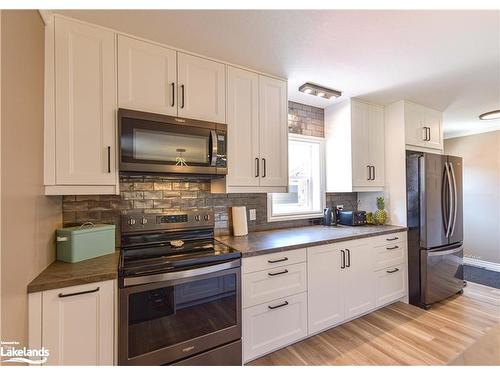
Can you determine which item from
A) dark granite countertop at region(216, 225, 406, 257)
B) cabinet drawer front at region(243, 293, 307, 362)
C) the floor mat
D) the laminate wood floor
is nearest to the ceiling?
dark granite countertop at region(216, 225, 406, 257)

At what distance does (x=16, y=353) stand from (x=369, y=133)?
3333 millimetres

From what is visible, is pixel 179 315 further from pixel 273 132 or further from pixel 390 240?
pixel 390 240

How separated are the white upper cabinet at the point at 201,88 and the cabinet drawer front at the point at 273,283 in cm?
125

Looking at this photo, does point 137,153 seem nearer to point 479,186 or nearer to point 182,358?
point 182,358

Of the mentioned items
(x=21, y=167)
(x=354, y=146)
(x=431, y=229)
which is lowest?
(x=431, y=229)

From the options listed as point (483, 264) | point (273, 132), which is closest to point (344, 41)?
point (273, 132)

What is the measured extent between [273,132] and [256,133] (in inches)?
7.4

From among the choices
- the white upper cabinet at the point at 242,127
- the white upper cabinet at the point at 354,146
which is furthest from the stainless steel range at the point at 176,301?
the white upper cabinet at the point at 354,146

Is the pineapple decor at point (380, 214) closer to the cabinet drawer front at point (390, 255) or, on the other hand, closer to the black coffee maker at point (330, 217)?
the cabinet drawer front at point (390, 255)

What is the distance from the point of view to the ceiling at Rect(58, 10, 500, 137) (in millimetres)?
1389

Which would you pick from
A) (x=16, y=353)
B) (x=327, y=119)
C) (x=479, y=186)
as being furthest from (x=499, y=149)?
(x=16, y=353)

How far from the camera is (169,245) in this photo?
1.79 m

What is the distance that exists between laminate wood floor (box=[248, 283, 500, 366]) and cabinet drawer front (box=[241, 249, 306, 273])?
2.34 feet

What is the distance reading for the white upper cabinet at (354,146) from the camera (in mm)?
2707
